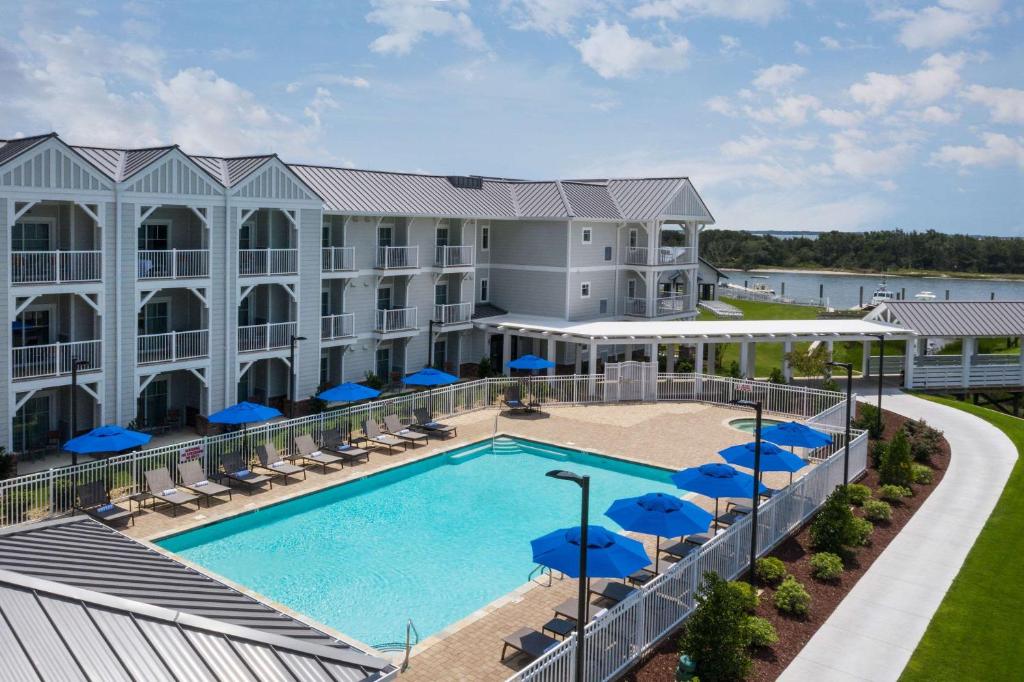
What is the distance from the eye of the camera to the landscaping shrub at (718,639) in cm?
1283

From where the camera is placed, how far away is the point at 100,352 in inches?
949

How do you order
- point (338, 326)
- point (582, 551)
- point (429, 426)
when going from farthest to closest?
point (338, 326), point (429, 426), point (582, 551)

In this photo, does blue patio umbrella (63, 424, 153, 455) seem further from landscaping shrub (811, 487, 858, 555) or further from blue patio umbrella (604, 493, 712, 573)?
landscaping shrub (811, 487, 858, 555)

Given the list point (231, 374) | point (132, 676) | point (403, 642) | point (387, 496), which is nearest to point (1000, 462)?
point (387, 496)

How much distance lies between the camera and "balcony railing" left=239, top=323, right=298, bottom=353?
28375mm

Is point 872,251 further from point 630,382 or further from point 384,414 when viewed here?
point 384,414

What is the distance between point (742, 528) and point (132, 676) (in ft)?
41.5

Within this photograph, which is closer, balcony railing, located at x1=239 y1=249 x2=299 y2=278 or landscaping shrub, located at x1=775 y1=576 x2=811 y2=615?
landscaping shrub, located at x1=775 y1=576 x2=811 y2=615

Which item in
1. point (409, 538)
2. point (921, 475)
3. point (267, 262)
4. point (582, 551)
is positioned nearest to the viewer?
point (582, 551)

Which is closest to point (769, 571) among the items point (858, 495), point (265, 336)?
point (858, 495)

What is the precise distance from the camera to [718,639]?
42.1 ft

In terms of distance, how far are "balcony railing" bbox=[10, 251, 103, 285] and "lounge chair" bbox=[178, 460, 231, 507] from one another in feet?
21.1

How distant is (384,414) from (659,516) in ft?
48.2

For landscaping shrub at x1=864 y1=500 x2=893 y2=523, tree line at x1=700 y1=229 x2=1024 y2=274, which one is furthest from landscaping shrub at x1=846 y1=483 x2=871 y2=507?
tree line at x1=700 y1=229 x2=1024 y2=274
